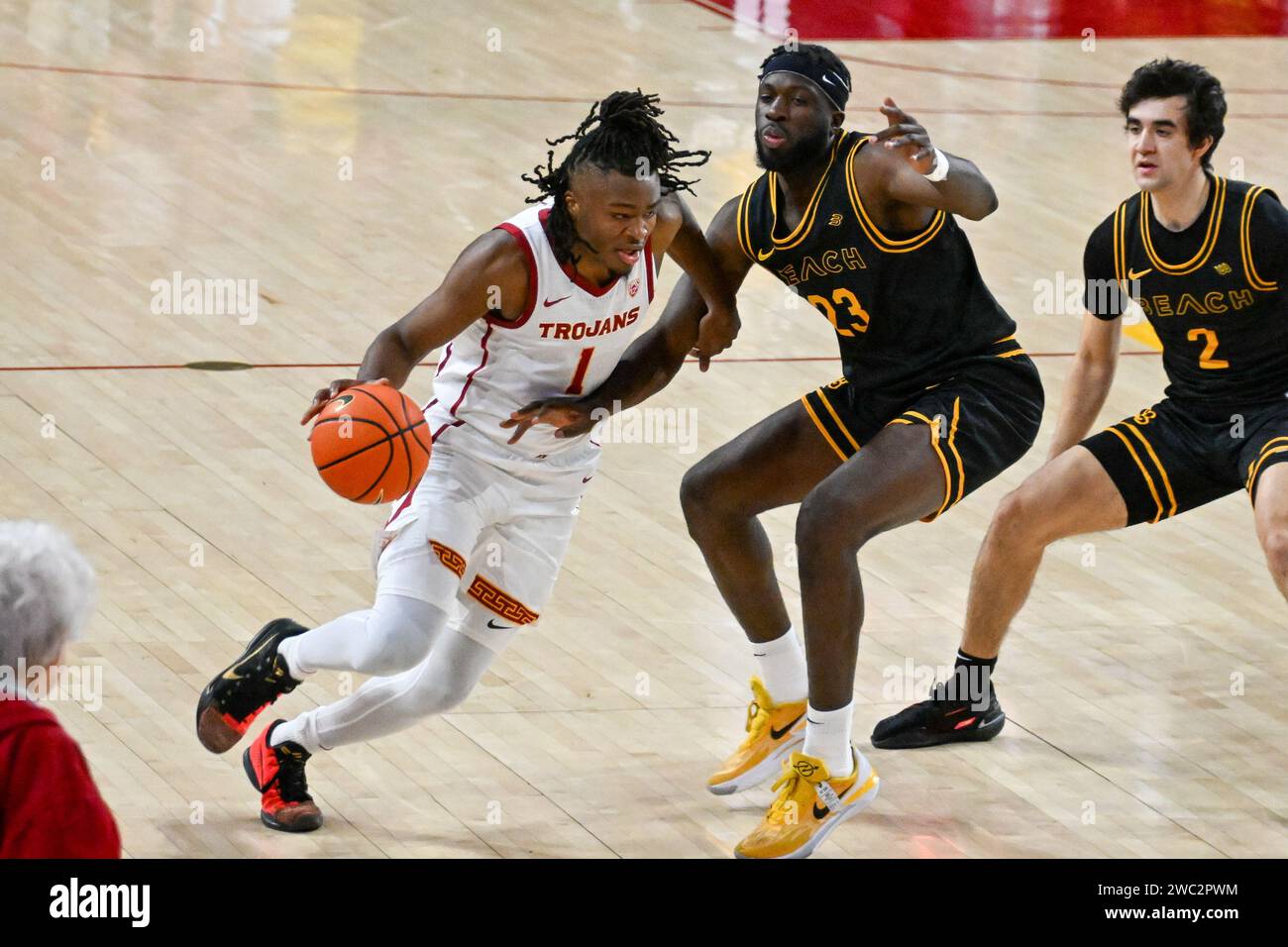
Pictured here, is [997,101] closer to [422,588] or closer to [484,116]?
[484,116]

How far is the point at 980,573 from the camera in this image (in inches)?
240

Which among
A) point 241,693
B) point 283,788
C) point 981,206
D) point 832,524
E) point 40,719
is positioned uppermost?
point 981,206

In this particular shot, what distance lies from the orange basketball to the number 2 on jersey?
7.98 feet

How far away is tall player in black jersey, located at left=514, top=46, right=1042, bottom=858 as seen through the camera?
5.34 metres

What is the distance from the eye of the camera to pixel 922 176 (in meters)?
5.41

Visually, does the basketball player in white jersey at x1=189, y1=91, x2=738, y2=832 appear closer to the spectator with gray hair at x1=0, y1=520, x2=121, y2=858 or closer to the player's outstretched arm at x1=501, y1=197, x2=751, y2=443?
the player's outstretched arm at x1=501, y1=197, x2=751, y2=443

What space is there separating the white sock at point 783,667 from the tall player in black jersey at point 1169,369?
1.24 feet

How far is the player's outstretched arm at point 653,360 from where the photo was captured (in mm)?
5293

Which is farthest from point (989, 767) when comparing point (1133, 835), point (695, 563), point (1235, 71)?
point (1235, 71)

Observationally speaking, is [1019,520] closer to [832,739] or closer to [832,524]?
[832,524]

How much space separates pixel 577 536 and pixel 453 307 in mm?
2483

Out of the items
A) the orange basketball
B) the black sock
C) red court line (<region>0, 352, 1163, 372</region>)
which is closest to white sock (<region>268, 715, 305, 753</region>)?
the orange basketball

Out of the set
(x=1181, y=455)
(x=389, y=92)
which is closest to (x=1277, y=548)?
(x=1181, y=455)

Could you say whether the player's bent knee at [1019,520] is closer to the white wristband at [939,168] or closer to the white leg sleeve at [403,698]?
the white wristband at [939,168]
